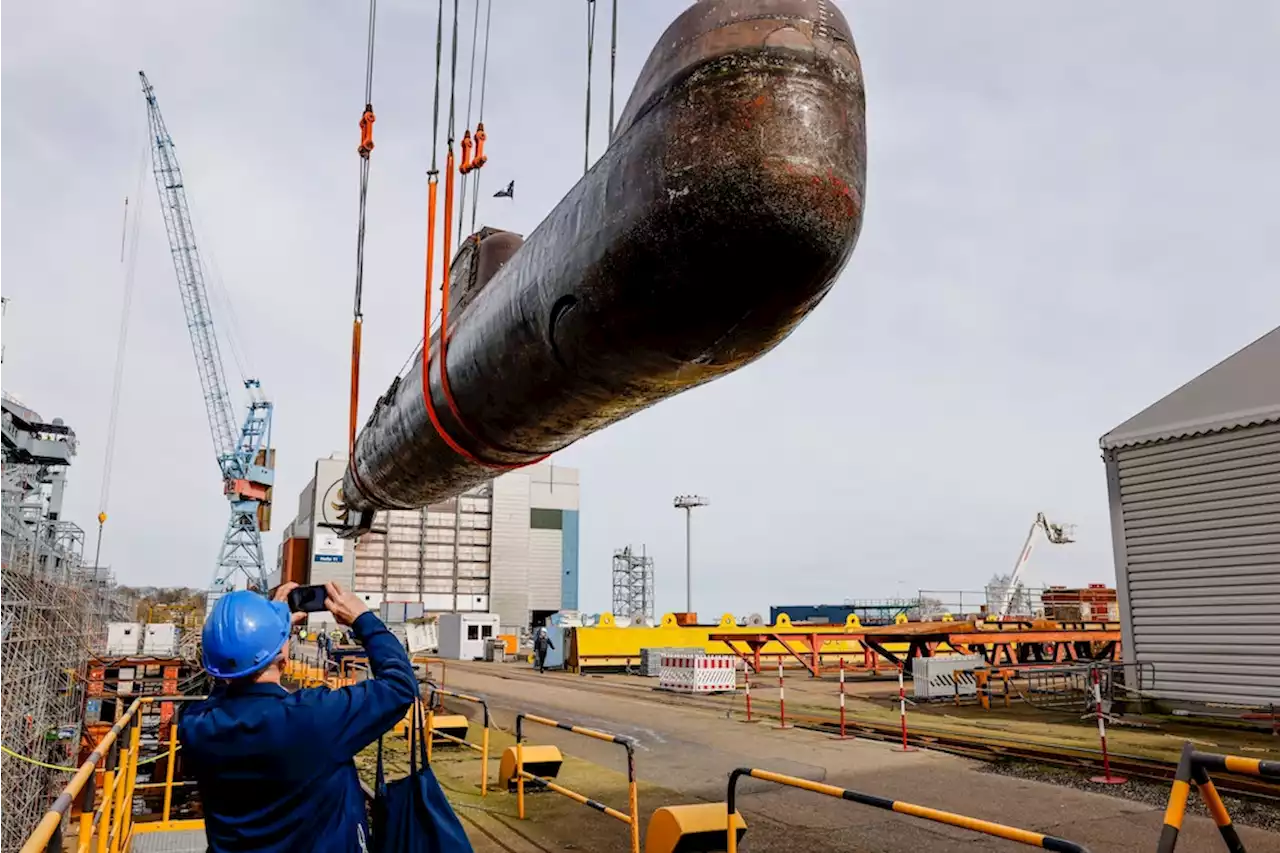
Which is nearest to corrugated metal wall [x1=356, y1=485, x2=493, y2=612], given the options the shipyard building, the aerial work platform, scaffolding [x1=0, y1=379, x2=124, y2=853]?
the shipyard building

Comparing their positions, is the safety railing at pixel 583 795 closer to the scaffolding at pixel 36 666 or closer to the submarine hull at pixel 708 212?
the submarine hull at pixel 708 212

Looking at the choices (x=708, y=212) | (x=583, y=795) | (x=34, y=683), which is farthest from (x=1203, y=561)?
(x=34, y=683)

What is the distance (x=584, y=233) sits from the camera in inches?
147

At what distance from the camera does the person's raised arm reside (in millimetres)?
2615

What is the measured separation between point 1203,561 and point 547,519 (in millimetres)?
59168

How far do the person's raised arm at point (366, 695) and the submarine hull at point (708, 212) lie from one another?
4.90 feet

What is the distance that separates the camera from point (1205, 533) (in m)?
13.9

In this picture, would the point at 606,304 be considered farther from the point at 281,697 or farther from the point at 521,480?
the point at 521,480

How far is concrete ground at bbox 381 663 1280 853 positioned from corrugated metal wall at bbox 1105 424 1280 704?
217 inches

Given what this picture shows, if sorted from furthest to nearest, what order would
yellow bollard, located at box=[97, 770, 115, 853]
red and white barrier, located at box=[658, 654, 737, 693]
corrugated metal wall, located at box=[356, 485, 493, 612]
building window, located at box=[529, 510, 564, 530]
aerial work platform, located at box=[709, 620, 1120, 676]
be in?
building window, located at box=[529, 510, 564, 530], corrugated metal wall, located at box=[356, 485, 493, 612], red and white barrier, located at box=[658, 654, 737, 693], aerial work platform, located at box=[709, 620, 1120, 676], yellow bollard, located at box=[97, 770, 115, 853]

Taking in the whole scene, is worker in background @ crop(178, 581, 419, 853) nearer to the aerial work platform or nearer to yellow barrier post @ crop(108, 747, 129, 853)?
yellow barrier post @ crop(108, 747, 129, 853)

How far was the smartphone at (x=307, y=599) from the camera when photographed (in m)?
3.20

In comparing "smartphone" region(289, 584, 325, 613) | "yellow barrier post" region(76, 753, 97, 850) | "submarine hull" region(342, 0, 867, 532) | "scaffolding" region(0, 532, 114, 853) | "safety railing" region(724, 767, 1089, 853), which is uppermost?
"submarine hull" region(342, 0, 867, 532)

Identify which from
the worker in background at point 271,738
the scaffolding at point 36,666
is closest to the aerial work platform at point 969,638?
the worker in background at point 271,738
